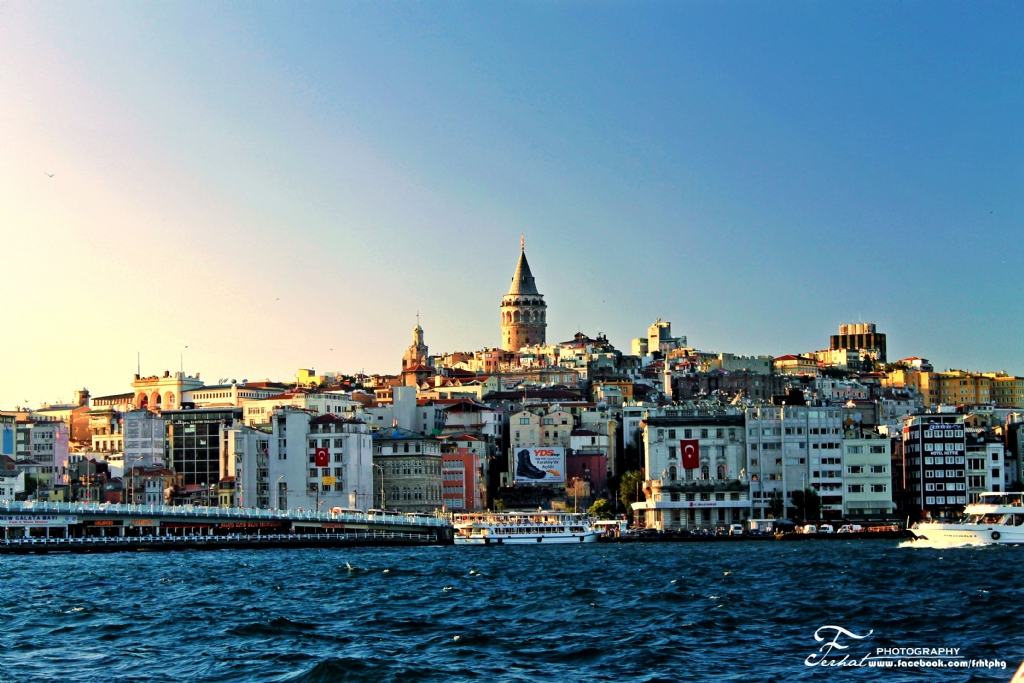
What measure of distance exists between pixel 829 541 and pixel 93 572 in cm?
4442

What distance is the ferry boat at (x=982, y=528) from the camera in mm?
89438

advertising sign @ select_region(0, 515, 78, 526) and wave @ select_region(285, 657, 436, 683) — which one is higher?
advertising sign @ select_region(0, 515, 78, 526)

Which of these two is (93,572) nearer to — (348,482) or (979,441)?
(348,482)

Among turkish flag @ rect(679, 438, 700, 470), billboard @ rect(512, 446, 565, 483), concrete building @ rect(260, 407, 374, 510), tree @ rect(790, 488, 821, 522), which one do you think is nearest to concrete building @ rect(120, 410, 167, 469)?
concrete building @ rect(260, 407, 374, 510)

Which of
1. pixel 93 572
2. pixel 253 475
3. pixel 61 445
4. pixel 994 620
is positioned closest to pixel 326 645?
pixel 994 620

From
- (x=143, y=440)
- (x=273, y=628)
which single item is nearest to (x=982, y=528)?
(x=273, y=628)

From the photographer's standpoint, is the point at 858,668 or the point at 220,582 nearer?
the point at 858,668

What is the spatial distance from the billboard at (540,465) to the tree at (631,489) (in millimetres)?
10348

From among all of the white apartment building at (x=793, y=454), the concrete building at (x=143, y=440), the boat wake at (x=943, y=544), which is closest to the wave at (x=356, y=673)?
the boat wake at (x=943, y=544)

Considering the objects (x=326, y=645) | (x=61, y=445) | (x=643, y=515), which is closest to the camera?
(x=326, y=645)

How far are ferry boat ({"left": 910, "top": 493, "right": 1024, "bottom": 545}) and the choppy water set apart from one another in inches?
493

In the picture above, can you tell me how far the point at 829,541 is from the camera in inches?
3898

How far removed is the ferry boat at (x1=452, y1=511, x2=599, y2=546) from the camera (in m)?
104

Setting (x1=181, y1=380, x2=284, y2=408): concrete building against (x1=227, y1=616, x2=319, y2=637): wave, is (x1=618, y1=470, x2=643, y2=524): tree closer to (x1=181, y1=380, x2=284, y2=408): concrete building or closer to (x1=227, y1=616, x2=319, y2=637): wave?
(x1=181, y1=380, x2=284, y2=408): concrete building
